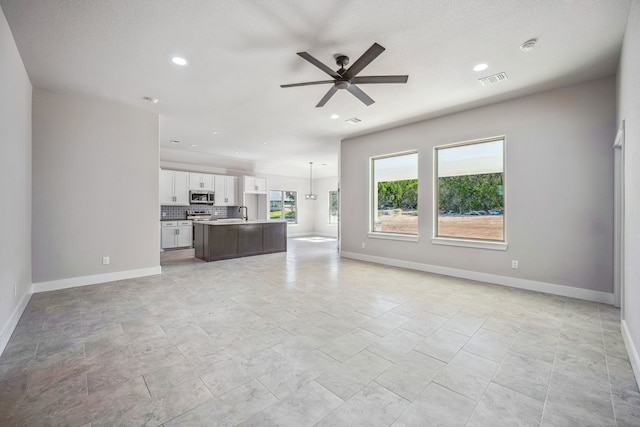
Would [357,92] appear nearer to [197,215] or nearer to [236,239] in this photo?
[236,239]

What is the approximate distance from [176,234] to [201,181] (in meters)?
1.81

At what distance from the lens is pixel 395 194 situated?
6047 millimetres

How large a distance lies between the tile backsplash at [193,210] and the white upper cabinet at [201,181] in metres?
0.69

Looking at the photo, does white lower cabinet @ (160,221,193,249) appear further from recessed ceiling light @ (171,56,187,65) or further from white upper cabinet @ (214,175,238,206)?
recessed ceiling light @ (171,56,187,65)

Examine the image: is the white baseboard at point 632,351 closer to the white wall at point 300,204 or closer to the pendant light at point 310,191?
the pendant light at point 310,191

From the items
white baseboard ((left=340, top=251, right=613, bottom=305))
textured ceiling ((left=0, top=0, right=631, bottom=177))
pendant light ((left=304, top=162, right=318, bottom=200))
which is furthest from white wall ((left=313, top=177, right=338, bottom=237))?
textured ceiling ((left=0, top=0, right=631, bottom=177))

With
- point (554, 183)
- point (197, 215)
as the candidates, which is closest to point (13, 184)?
point (197, 215)

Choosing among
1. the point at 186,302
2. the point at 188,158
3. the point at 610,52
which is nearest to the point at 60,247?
the point at 186,302

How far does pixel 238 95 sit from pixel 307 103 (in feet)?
3.58

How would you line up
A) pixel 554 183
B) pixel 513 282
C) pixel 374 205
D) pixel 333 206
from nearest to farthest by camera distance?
pixel 554 183 < pixel 513 282 < pixel 374 205 < pixel 333 206

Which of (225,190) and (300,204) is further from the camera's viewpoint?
(300,204)

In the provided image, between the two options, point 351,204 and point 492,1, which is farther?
point 351,204

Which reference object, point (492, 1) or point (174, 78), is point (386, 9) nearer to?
point (492, 1)

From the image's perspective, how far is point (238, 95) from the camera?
423 centimetres
